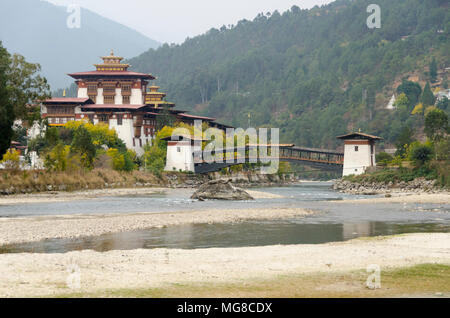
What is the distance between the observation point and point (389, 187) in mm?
78688

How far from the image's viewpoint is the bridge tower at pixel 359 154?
99312mm

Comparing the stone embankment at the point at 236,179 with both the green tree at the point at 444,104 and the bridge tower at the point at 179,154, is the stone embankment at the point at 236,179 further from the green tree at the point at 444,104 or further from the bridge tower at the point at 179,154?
the green tree at the point at 444,104

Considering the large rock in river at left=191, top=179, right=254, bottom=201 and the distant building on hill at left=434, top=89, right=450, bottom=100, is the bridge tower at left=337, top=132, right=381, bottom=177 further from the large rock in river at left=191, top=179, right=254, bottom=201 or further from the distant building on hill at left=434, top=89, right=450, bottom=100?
the distant building on hill at left=434, top=89, right=450, bottom=100

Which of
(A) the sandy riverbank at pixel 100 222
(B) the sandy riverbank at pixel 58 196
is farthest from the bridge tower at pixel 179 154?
(A) the sandy riverbank at pixel 100 222

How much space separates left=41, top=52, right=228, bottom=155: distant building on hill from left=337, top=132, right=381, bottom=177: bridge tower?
34.0 m

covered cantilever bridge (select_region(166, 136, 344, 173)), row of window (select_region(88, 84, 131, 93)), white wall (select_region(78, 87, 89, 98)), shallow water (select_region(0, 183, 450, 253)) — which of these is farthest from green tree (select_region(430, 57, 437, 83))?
shallow water (select_region(0, 183, 450, 253))

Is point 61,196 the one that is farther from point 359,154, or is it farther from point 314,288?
point 359,154

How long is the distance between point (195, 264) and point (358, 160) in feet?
273

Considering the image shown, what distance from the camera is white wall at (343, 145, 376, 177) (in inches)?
3903

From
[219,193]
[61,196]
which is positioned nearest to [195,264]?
[219,193]

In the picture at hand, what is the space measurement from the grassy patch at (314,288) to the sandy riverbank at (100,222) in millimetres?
11912
